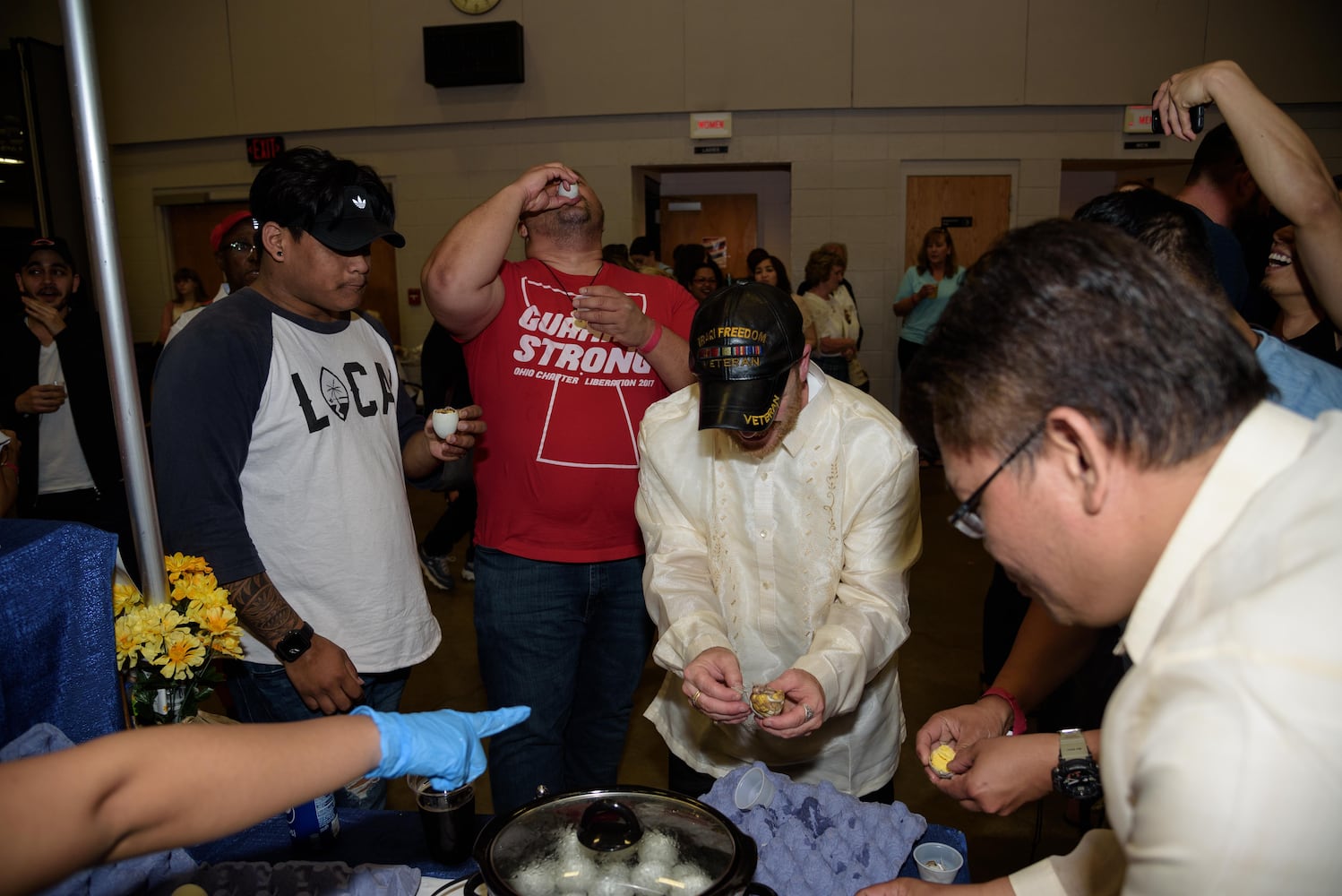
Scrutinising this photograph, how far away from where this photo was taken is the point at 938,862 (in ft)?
4.00

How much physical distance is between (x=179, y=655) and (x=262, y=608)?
1.14ft

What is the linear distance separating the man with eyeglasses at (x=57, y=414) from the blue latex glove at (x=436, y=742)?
2476mm

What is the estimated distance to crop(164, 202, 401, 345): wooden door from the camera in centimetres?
809

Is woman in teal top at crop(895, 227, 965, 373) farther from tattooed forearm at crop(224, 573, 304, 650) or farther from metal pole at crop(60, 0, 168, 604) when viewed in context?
metal pole at crop(60, 0, 168, 604)

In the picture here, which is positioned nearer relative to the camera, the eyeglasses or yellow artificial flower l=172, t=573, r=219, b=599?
the eyeglasses

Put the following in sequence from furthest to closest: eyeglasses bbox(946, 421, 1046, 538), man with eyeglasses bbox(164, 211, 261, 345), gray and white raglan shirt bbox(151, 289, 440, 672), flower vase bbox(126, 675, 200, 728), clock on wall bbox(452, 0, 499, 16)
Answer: clock on wall bbox(452, 0, 499, 16) < man with eyeglasses bbox(164, 211, 261, 345) < gray and white raglan shirt bbox(151, 289, 440, 672) < flower vase bbox(126, 675, 200, 728) < eyeglasses bbox(946, 421, 1046, 538)

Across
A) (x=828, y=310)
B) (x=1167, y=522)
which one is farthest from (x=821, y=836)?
(x=828, y=310)

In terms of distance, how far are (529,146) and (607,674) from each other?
6176mm

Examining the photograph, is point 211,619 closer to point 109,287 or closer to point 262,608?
point 262,608

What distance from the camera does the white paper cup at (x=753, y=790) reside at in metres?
1.25

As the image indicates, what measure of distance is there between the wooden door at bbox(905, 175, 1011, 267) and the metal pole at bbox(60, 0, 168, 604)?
6.93 m

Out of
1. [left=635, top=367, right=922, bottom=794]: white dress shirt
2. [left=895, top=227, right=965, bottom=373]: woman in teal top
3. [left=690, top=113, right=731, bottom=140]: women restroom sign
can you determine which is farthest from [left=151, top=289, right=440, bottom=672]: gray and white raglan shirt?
[left=690, top=113, right=731, bottom=140]: women restroom sign

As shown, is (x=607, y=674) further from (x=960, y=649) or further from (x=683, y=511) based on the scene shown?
(x=960, y=649)

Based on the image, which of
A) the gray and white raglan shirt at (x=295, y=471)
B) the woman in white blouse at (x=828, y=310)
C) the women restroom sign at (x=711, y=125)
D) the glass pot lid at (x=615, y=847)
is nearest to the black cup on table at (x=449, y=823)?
the glass pot lid at (x=615, y=847)
